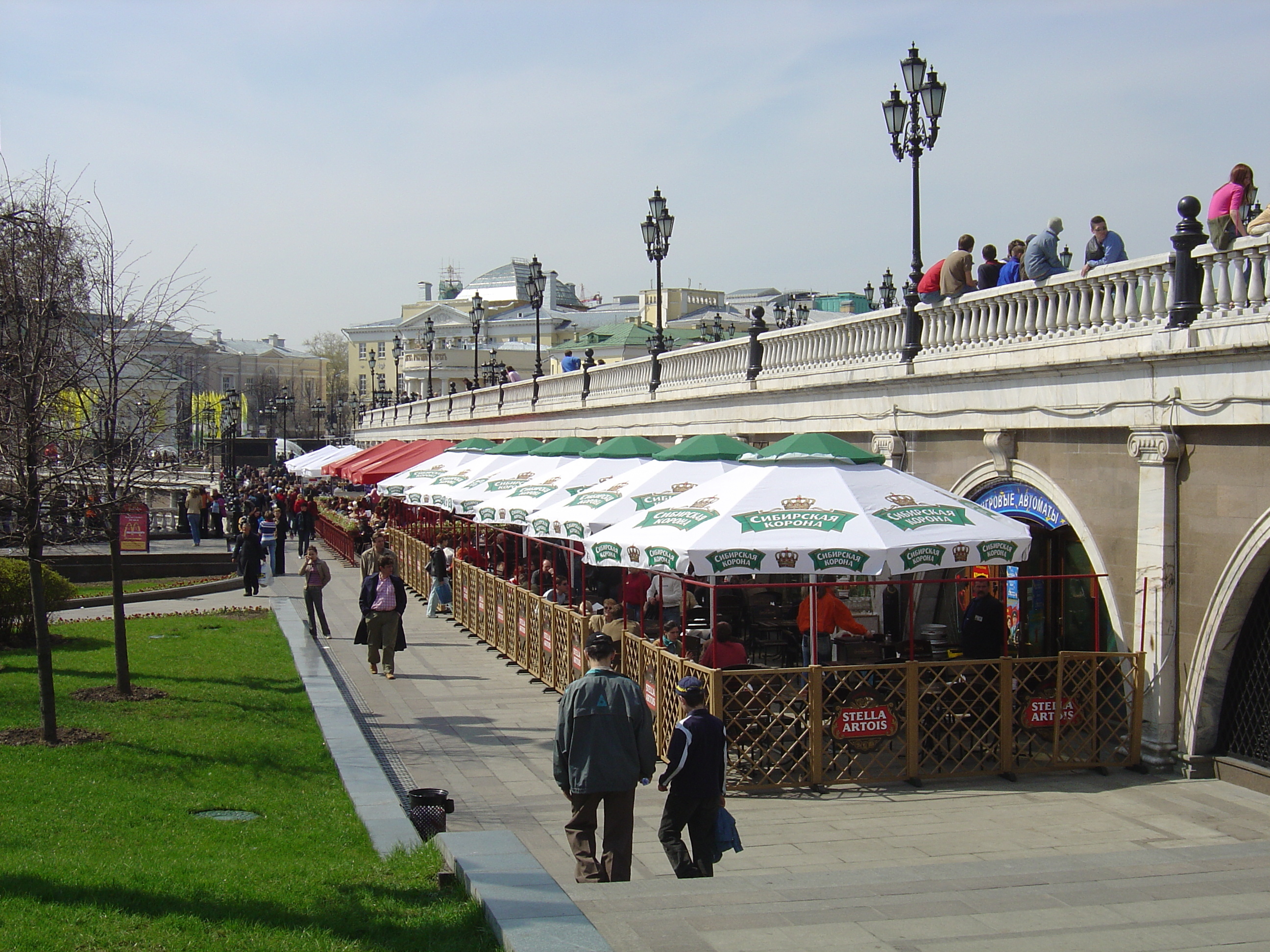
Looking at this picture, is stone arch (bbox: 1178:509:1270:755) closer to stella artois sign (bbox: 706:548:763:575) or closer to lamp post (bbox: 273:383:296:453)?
stella artois sign (bbox: 706:548:763:575)

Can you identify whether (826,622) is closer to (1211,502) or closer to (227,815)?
(1211,502)

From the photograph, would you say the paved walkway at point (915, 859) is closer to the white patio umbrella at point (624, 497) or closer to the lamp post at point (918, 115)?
the white patio umbrella at point (624, 497)

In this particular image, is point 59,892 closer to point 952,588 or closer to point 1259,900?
point 1259,900

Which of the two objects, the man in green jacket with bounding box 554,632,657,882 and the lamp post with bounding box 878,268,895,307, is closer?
the man in green jacket with bounding box 554,632,657,882

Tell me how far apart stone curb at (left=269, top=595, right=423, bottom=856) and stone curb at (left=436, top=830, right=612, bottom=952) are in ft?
3.47

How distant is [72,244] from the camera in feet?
56.1

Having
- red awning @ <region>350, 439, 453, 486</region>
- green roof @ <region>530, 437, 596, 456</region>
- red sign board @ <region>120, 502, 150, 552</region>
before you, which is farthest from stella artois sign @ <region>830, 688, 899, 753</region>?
red awning @ <region>350, 439, 453, 486</region>

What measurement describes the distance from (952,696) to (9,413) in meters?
10.3

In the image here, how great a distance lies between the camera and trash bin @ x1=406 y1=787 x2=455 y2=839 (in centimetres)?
931

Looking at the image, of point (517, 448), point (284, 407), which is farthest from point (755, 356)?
point (284, 407)

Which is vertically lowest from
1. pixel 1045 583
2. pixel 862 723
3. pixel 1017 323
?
pixel 862 723

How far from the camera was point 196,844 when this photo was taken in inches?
344

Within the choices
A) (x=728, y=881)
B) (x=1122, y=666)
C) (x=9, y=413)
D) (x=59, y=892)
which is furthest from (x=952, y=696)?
(x=9, y=413)

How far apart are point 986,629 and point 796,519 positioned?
8.43ft
